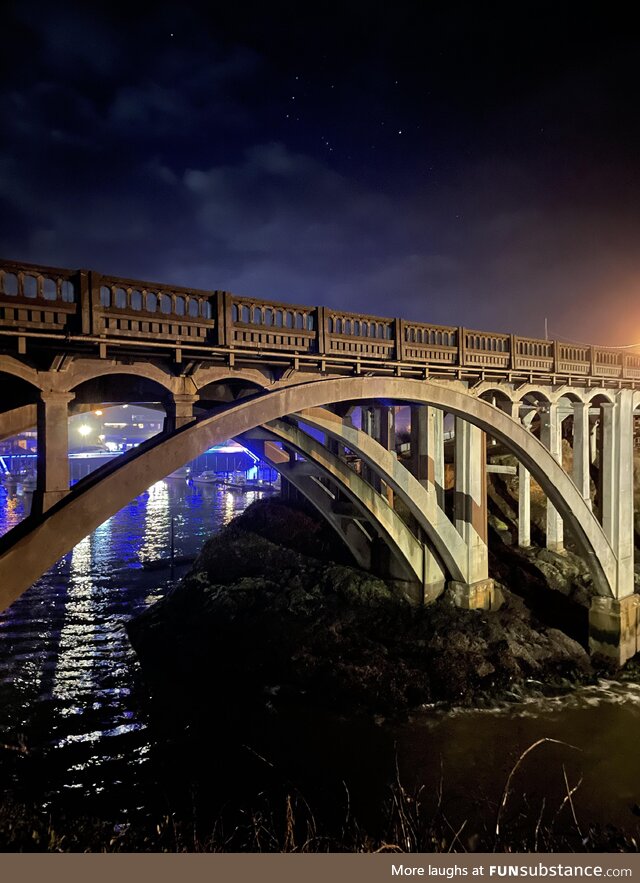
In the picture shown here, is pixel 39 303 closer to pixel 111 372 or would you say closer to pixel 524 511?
pixel 111 372

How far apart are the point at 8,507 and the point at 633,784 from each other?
5359 cm

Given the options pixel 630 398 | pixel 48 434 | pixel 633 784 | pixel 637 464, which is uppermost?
pixel 630 398

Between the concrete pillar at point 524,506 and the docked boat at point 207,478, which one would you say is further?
the docked boat at point 207,478

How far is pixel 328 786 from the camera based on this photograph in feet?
38.0

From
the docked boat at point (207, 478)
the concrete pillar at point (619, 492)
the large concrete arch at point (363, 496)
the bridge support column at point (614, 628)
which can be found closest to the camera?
the large concrete arch at point (363, 496)

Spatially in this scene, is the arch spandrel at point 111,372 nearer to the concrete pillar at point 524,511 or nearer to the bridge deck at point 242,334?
the bridge deck at point 242,334

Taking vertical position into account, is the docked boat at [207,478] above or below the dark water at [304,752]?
above

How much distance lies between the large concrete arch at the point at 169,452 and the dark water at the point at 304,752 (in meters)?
5.00

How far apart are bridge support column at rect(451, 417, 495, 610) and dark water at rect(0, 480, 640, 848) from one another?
12.5 ft

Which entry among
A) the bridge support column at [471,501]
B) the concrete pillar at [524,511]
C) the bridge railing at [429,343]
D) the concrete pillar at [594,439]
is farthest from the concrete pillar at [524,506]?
the bridge railing at [429,343]

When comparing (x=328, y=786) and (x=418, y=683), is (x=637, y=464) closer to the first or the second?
(x=418, y=683)

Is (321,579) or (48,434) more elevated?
(48,434)

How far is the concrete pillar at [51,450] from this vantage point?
7352 millimetres
